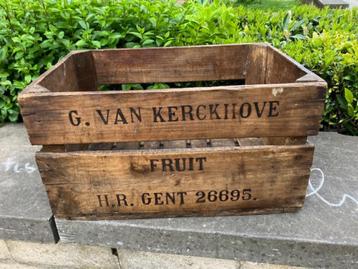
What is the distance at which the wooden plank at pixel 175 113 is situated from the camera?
1.35 m

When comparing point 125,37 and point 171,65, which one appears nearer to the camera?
point 171,65

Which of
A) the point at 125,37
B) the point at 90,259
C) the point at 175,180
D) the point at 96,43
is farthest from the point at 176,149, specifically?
the point at 125,37

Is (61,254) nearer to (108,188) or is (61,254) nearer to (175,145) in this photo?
(108,188)

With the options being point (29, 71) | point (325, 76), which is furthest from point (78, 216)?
point (325, 76)

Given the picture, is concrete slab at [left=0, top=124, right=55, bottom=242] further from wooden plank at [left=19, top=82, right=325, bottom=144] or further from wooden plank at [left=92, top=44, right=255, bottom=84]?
wooden plank at [left=92, top=44, right=255, bottom=84]

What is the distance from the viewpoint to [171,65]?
2145mm

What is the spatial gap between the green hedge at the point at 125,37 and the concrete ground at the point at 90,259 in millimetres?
1079

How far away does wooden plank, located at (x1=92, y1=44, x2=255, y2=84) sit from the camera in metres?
2.11

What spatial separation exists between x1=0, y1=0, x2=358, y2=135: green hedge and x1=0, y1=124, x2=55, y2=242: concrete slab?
540 millimetres

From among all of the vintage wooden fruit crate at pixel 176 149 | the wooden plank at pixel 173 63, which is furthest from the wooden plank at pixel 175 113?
the wooden plank at pixel 173 63

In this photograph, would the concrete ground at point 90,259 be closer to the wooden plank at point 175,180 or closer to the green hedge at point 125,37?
the wooden plank at point 175,180

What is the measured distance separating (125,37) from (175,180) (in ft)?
4.22

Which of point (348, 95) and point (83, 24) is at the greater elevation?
point (83, 24)

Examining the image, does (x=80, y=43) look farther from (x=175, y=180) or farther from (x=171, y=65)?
(x=175, y=180)
